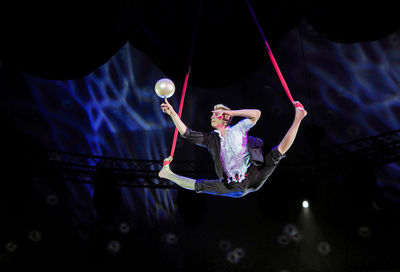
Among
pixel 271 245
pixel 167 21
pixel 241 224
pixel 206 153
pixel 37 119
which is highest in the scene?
pixel 167 21

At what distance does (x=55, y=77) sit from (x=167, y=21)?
1591 mm

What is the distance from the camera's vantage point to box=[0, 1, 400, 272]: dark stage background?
21.3 feet

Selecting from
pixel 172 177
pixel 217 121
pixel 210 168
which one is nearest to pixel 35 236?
pixel 210 168

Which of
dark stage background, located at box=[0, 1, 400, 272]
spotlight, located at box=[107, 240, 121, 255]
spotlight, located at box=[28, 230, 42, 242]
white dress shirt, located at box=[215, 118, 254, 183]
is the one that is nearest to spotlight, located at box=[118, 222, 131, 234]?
dark stage background, located at box=[0, 1, 400, 272]

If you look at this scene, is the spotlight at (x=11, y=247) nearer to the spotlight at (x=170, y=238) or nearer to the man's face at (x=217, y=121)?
the spotlight at (x=170, y=238)

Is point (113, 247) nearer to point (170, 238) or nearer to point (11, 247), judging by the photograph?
point (170, 238)

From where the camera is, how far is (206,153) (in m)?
7.78

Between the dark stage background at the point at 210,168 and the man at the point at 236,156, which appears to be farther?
the dark stage background at the point at 210,168

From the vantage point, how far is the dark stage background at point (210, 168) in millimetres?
6504

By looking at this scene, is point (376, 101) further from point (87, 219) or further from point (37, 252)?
point (37, 252)

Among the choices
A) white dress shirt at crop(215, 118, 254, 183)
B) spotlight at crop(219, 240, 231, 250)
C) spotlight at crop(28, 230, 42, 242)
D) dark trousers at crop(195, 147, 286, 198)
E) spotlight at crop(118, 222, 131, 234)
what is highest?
white dress shirt at crop(215, 118, 254, 183)

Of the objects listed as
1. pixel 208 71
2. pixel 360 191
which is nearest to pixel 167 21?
pixel 208 71

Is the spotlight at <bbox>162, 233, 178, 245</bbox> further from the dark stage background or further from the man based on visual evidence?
the man

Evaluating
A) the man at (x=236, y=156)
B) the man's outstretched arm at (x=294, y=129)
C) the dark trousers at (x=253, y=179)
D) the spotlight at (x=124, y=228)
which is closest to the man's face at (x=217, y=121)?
the man at (x=236, y=156)
